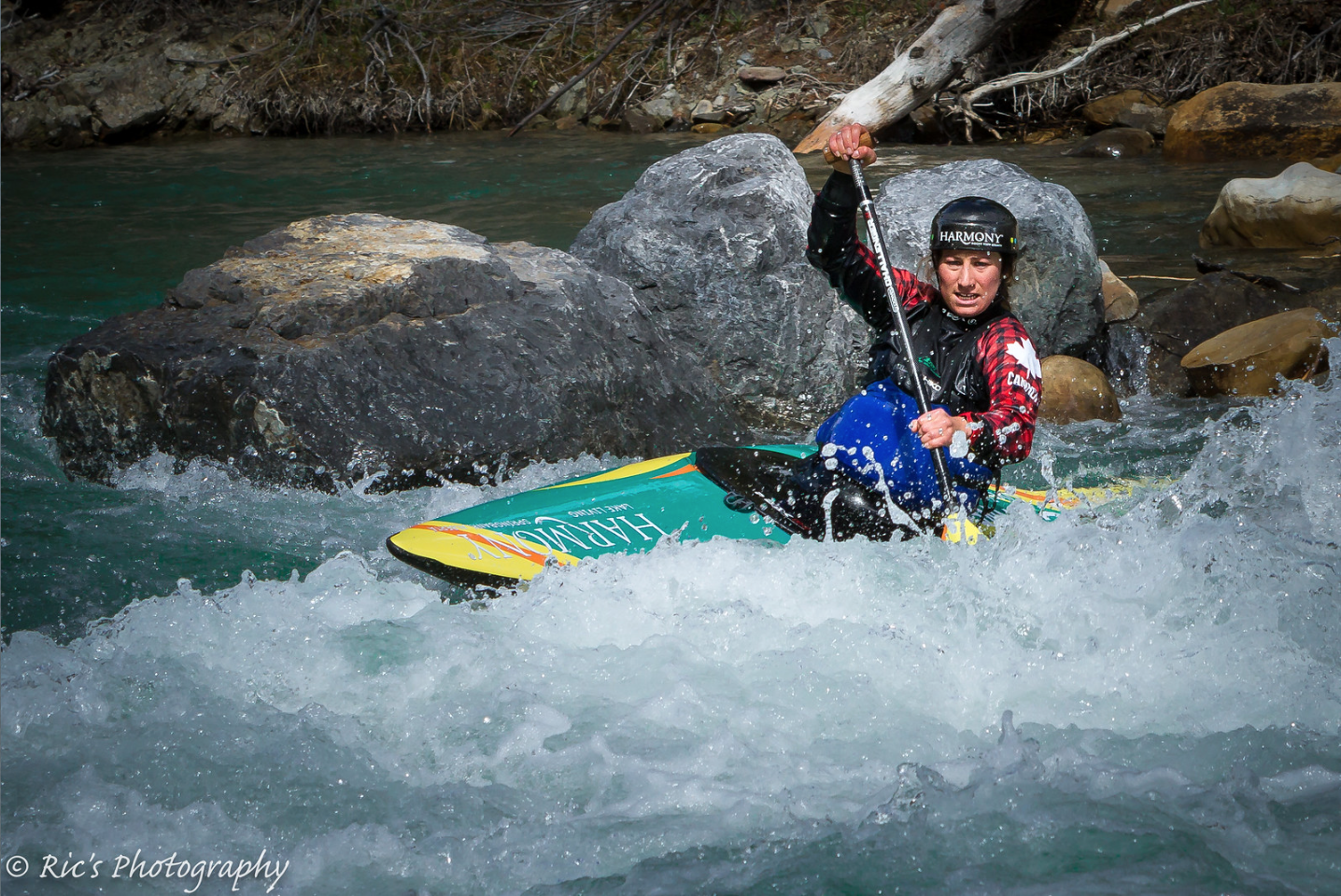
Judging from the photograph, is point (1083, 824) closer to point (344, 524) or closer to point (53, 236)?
point (344, 524)

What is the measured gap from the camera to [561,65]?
12.6 metres

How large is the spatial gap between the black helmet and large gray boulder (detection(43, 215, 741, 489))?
5.89 ft

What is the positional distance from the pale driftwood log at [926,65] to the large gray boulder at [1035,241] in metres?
3.83

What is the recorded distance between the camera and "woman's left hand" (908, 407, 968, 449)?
9.30 feet

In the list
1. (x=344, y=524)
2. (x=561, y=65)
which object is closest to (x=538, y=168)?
(x=561, y=65)

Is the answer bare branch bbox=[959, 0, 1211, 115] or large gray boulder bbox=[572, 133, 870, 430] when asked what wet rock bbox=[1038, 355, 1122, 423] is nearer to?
large gray boulder bbox=[572, 133, 870, 430]

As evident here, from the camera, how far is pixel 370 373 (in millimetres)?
4195

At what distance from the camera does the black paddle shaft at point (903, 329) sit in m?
3.15

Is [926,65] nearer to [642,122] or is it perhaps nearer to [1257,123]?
[1257,123]

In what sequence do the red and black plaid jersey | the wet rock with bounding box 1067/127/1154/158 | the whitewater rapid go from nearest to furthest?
the whitewater rapid, the red and black plaid jersey, the wet rock with bounding box 1067/127/1154/158

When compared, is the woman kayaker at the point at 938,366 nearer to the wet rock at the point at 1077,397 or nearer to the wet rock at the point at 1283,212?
the wet rock at the point at 1077,397

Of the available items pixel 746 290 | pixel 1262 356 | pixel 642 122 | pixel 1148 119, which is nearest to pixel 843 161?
pixel 746 290

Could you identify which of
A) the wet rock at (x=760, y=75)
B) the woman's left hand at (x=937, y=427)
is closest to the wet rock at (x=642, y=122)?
the wet rock at (x=760, y=75)

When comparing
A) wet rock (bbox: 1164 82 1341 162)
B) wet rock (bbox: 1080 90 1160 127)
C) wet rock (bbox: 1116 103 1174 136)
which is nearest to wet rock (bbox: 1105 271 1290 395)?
wet rock (bbox: 1164 82 1341 162)
